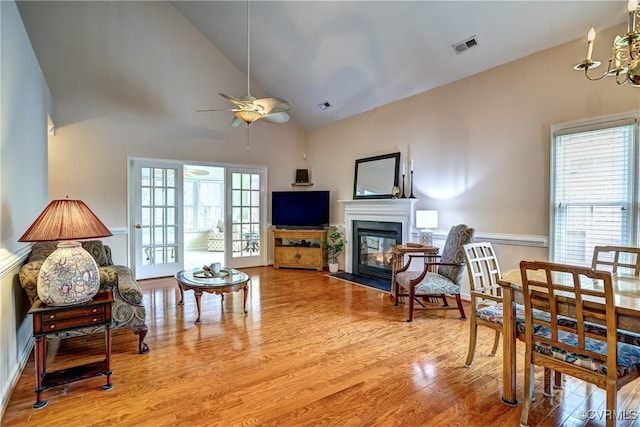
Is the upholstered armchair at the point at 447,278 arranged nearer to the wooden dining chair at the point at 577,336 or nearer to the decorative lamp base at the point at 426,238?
the decorative lamp base at the point at 426,238

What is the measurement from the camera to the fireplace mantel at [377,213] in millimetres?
5016

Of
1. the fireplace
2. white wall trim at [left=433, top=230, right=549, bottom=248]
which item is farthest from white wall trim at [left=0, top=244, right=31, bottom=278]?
white wall trim at [left=433, top=230, right=549, bottom=248]

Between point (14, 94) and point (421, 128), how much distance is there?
4549 millimetres

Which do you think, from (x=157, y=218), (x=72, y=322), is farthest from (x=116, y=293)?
(x=157, y=218)

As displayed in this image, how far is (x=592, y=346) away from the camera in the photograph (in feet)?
5.86

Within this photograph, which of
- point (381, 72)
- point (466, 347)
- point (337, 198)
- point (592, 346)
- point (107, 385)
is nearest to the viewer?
point (592, 346)

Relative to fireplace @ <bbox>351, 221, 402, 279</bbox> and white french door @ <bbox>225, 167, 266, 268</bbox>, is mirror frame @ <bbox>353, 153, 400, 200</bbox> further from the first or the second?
white french door @ <bbox>225, 167, 266, 268</bbox>

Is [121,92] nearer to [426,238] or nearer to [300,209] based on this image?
[300,209]

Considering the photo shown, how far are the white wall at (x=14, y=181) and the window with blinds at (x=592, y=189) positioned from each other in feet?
15.6

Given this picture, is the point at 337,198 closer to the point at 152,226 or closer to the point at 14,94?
the point at 152,226

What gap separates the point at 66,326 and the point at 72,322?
0.13 ft

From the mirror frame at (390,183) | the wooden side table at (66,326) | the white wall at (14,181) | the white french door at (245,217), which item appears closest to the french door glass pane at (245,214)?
the white french door at (245,217)

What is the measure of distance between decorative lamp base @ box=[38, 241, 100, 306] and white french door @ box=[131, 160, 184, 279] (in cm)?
345

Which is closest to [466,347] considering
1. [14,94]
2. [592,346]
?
[592,346]
